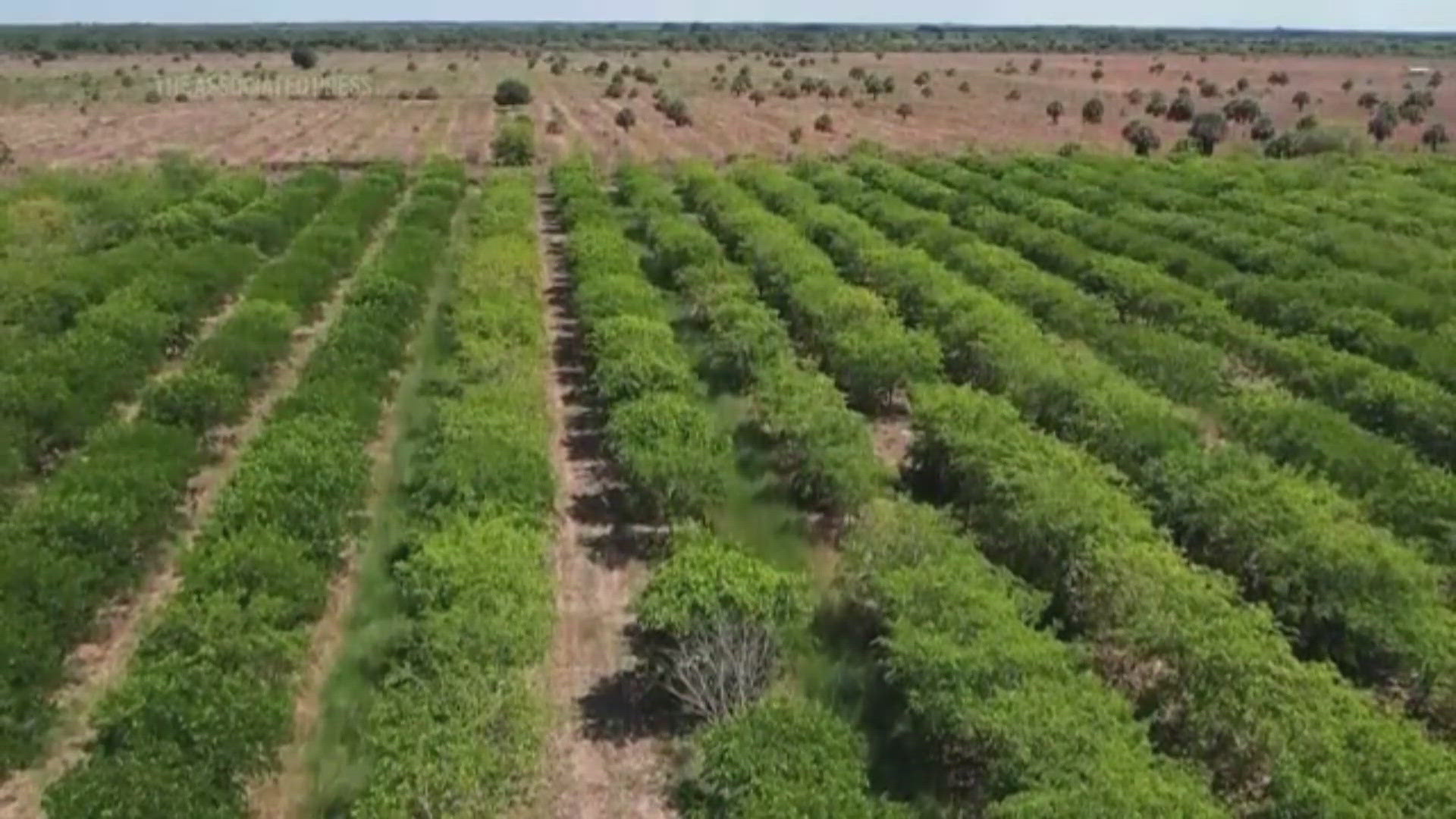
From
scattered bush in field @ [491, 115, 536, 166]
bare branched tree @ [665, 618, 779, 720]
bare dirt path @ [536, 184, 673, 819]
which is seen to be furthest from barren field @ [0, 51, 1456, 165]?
bare branched tree @ [665, 618, 779, 720]

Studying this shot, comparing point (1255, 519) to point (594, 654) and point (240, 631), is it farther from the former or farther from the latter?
point (240, 631)

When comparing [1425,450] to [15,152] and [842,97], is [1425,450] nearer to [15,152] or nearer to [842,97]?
[15,152]

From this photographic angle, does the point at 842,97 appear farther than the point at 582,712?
Yes

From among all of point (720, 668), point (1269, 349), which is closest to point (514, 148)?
point (1269, 349)

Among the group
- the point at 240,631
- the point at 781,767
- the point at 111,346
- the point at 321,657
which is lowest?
the point at 321,657

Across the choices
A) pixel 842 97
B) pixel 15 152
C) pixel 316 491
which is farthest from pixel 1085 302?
pixel 842 97

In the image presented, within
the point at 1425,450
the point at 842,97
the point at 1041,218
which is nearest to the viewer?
the point at 1425,450

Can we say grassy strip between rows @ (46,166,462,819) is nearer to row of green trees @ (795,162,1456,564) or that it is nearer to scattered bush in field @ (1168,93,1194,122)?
row of green trees @ (795,162,1456,564)
